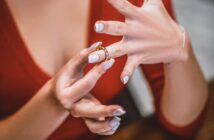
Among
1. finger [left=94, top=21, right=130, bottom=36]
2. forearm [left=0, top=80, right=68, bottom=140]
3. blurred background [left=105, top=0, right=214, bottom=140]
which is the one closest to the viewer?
finger [left=94, top=21, right=130, bottom=36]

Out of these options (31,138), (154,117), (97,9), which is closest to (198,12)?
(154,117)

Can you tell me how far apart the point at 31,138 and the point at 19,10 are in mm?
203

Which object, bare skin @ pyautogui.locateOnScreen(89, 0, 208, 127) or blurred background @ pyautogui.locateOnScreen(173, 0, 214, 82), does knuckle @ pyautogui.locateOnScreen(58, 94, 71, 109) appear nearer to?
bare skin @ pyautogui.locateOnScreen(89, 0, 208, 127)

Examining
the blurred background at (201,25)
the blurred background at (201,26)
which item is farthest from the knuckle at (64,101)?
the blurred background at (201,25)

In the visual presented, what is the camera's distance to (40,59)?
2.00 feet

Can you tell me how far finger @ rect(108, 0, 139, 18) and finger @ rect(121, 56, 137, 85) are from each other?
6 cm

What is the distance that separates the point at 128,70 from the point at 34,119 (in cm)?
18

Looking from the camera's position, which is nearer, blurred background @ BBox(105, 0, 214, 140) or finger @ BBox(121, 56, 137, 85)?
finger @ BBox(121, 56, 137, 85)

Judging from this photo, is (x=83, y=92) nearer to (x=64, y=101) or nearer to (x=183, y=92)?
(x=64, y=101)

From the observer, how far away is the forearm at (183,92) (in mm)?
642

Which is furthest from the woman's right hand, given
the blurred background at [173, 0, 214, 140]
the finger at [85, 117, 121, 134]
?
the blurred background at [173, 0, 214, 140]

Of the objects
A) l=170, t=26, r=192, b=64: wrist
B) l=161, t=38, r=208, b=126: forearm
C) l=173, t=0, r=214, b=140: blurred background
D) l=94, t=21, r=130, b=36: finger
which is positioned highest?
l=94, t=21, r=130, b=36: finger

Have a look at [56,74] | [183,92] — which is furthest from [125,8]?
[183,92]

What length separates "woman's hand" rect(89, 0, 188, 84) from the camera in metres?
0.48
